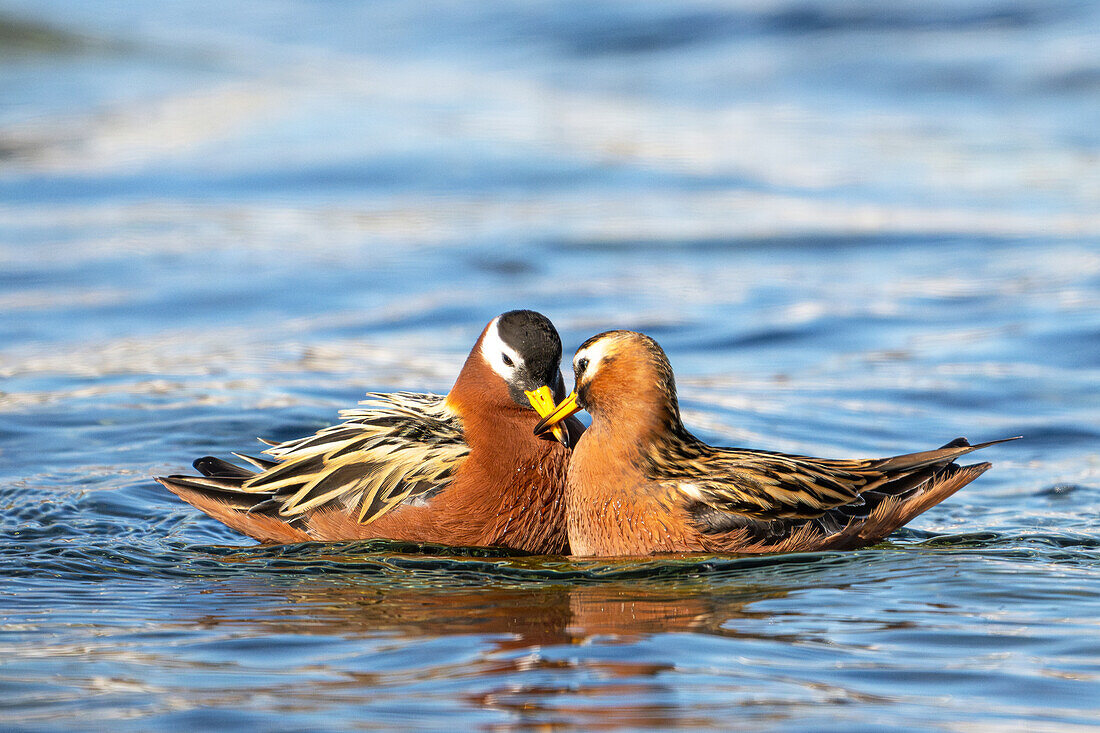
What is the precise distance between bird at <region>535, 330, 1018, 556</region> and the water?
0.81 feet

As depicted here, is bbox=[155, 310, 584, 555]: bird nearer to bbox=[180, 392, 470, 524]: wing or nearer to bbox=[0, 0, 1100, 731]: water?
bbox=[180, 392, 470, 524]: wing

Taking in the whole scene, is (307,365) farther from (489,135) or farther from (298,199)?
(489,135)

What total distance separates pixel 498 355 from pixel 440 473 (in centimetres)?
94

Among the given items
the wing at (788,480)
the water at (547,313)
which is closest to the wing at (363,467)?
the water at (547,313)

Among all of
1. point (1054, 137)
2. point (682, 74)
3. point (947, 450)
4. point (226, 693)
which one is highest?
point (682, 74)

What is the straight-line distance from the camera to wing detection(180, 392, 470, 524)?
9273 millimetres

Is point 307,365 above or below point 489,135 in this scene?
below

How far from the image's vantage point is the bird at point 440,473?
9.23 meters

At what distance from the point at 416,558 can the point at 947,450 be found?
11.2 ft

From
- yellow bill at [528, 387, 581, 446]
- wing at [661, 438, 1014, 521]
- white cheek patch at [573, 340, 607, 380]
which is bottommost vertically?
wing at [661, 438, 1014, 521]

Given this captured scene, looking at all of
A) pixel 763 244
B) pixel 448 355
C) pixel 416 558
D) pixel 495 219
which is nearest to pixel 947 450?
pixel 416 558

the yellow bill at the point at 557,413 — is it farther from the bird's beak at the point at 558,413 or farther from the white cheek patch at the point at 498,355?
the white cheek patch at the point at 498,355

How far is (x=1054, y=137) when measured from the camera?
2459 centimetres

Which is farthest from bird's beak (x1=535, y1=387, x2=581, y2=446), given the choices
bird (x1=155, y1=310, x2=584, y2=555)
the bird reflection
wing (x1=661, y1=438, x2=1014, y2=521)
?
the bird reflection
